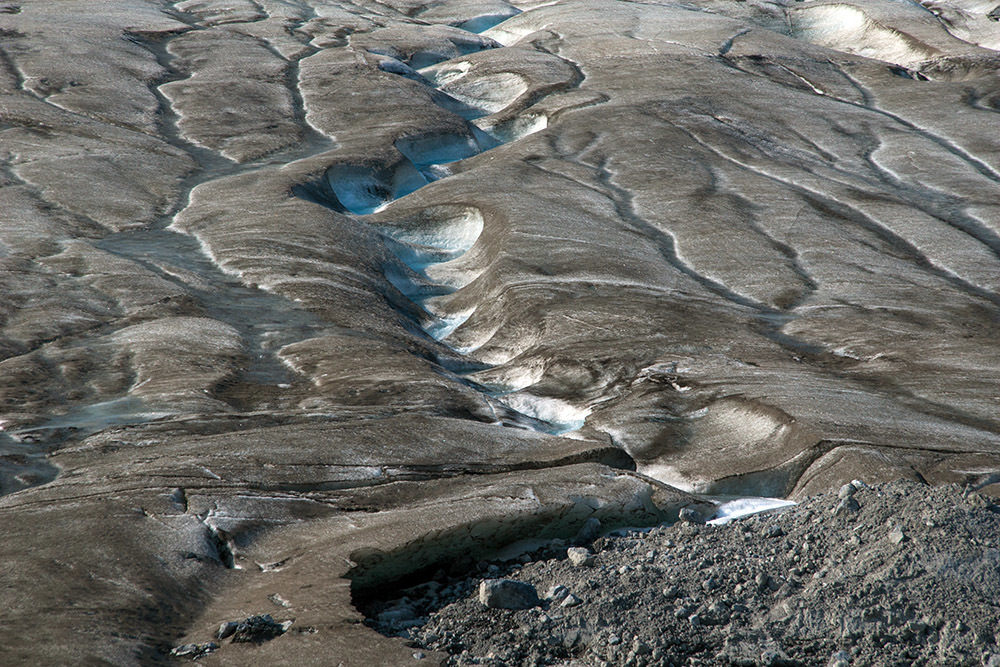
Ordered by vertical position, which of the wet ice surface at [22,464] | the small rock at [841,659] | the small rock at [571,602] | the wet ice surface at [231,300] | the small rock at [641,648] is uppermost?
the small rock at [841,659]

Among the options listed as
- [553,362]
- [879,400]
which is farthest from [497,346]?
[879,400]

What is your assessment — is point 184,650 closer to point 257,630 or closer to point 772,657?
point 257,630

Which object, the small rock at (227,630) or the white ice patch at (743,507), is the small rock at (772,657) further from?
the small rock at (227,630)

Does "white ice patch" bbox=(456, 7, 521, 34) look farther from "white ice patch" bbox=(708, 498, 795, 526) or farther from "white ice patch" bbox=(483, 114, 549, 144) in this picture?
"white ice patch" bbox=(708, 498, 795, 526)

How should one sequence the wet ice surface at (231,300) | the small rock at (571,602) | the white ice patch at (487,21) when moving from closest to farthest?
1. the small rock at (571,602)
2. the wet ice surface at (231,300)
3. the white ice patch at (487,21)

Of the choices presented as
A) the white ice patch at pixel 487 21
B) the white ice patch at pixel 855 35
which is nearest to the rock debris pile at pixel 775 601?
the white ice patch at pixel 855 35

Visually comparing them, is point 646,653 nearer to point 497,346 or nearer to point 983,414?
point 983,414

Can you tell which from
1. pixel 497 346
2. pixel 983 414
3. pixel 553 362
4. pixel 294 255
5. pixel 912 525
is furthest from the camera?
pixel 294 255
